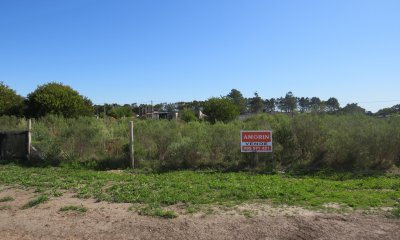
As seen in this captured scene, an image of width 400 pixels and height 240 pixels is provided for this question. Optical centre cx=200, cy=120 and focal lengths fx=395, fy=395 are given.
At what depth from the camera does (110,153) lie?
14078mm

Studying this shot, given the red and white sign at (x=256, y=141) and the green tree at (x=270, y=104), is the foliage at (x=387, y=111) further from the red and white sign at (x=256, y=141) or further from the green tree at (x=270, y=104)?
the green tree at (x=270, y=104)

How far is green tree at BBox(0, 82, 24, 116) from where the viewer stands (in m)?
32.3

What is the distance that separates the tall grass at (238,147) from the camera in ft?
39.1

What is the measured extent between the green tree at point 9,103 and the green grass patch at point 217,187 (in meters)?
22.7

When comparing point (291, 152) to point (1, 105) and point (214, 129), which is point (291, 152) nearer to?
point (214, 129)

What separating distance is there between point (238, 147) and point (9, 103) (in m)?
26.4

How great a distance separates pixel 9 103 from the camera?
32.9m

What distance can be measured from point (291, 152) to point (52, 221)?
8246mm

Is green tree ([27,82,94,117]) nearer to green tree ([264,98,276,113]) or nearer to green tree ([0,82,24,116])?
green tree ([0,82,24,116])

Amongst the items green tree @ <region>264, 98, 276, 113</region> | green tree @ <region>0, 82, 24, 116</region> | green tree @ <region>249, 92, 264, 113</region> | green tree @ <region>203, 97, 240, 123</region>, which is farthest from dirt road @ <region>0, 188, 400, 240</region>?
green tree @ <region>264, 98, 276, 113</region>

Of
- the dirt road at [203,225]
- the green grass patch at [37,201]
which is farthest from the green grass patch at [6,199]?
the dirt road at [203,225]

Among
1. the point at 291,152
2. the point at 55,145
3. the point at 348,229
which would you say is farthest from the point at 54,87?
the point at 348,229

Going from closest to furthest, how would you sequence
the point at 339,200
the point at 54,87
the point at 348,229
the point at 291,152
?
the point at 348,229
the point at 339,200
the point at 291,152
the point at 54,87

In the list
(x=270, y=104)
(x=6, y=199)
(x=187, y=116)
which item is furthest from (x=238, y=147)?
(x=270, y=104)
